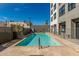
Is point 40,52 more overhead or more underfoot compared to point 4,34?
more underfoot

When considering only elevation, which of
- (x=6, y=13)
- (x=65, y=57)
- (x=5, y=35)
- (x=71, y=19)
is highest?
(x=6, y=13)

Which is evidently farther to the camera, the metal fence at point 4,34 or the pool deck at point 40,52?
the metal fence at point 4,34

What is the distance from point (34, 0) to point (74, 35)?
9436 millimetres

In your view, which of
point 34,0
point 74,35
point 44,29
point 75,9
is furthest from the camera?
point 44,29

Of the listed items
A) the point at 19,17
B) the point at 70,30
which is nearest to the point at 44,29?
the point at 19,17

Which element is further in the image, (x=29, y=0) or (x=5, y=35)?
(x=5, y=35)

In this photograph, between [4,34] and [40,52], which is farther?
[4,34]

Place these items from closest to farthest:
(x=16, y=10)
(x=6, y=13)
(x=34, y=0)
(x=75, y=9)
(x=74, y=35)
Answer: (x=34, y=0) → (x=75, y=9) → (x=74, y=35) → (x=6, y=13) → (x=16, y=10)

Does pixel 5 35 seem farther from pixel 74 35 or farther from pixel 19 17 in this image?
pixel 19 17

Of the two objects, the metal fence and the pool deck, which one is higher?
the metal fence

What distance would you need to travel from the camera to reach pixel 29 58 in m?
8.14

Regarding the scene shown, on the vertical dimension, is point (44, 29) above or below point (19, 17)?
below

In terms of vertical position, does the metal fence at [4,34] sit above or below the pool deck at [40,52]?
above

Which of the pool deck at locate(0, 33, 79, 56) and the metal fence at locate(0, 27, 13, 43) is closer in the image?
the pool deck at locate(0, 33, 79, 56)
